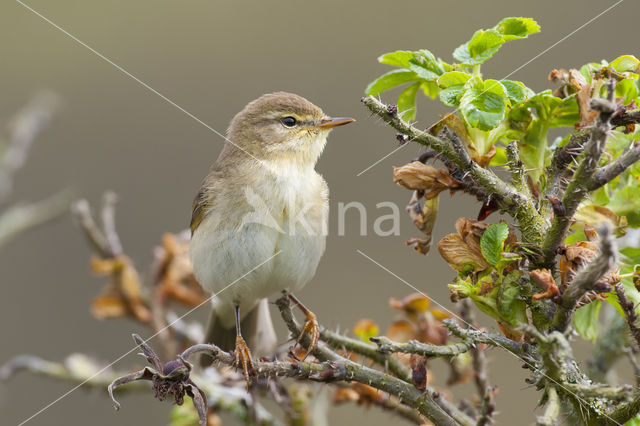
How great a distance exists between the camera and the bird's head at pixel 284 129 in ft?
13.9

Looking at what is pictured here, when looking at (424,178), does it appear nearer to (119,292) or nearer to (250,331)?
(119,292)

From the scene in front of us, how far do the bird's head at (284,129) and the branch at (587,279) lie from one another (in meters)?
2.53

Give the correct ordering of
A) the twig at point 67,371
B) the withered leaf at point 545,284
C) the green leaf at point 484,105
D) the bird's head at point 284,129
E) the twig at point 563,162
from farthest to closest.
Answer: the bird's head at point 284,129 < the twig at point 67,371 < the twig at point 563,162 < the green leaf at point 484,105 < the withered leaf at point 545,284

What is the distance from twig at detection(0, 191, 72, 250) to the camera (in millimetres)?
3781

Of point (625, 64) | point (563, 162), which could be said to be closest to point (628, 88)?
point (625, 64)

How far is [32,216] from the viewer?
388 cm

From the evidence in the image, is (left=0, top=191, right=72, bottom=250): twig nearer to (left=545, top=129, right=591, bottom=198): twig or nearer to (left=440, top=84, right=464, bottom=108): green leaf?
(left=440, top=84, right=464, bottom=108): green leaf

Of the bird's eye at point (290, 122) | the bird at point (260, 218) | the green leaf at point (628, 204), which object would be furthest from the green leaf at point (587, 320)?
the bird's eye at point (290, 122)

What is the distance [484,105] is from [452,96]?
13 centimetres

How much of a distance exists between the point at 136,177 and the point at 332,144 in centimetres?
221

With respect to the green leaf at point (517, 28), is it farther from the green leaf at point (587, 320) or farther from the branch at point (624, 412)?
the branch at point (624, 412)

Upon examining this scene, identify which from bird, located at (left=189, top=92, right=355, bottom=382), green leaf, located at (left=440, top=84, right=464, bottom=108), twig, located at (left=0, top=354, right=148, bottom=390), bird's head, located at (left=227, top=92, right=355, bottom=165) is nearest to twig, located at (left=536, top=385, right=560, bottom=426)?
green leaf, located at (left=440, top=84, right=464, bottom=108)

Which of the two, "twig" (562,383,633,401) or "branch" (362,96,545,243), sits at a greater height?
"branch" (362,96,545,243)

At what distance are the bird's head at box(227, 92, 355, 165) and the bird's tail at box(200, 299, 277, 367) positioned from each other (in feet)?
3.21
